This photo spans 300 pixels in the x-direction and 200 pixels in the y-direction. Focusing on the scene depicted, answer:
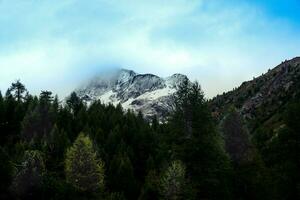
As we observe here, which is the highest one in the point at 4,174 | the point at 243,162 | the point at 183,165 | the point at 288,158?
the point at 4,174

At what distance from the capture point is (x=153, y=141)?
90.4 meters

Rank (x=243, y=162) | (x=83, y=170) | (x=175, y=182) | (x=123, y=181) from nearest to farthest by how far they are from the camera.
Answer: (x=175, y=182)
(x=83, y=170)
(x=243, y=162)
(x=123, y=181)

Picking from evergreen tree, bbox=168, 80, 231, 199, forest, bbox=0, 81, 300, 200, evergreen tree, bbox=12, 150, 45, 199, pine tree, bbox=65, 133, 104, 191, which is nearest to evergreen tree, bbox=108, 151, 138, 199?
forest, bbox=0, 81, 300, 200

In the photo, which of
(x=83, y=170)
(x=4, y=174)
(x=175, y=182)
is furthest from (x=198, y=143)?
(x=4, y=174)

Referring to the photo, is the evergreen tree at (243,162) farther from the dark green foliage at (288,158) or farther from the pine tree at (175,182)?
the pine tree at (175,182)

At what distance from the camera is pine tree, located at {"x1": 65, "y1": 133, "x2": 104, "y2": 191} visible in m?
51.6

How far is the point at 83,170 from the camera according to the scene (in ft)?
171

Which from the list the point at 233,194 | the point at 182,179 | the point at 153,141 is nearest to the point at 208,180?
the point at 182,179

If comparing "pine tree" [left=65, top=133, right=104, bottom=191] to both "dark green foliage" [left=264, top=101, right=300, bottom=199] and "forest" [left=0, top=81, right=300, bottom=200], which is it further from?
"dark green foliage" [left=264, top=101, right=300, bottom=199]

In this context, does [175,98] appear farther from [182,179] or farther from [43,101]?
[43,101]

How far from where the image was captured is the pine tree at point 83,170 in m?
51.6

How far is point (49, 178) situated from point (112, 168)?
10.4m

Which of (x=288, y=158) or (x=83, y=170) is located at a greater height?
(x=83, y=170)

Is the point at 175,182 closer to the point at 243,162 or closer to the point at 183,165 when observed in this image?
the point at 183,165
